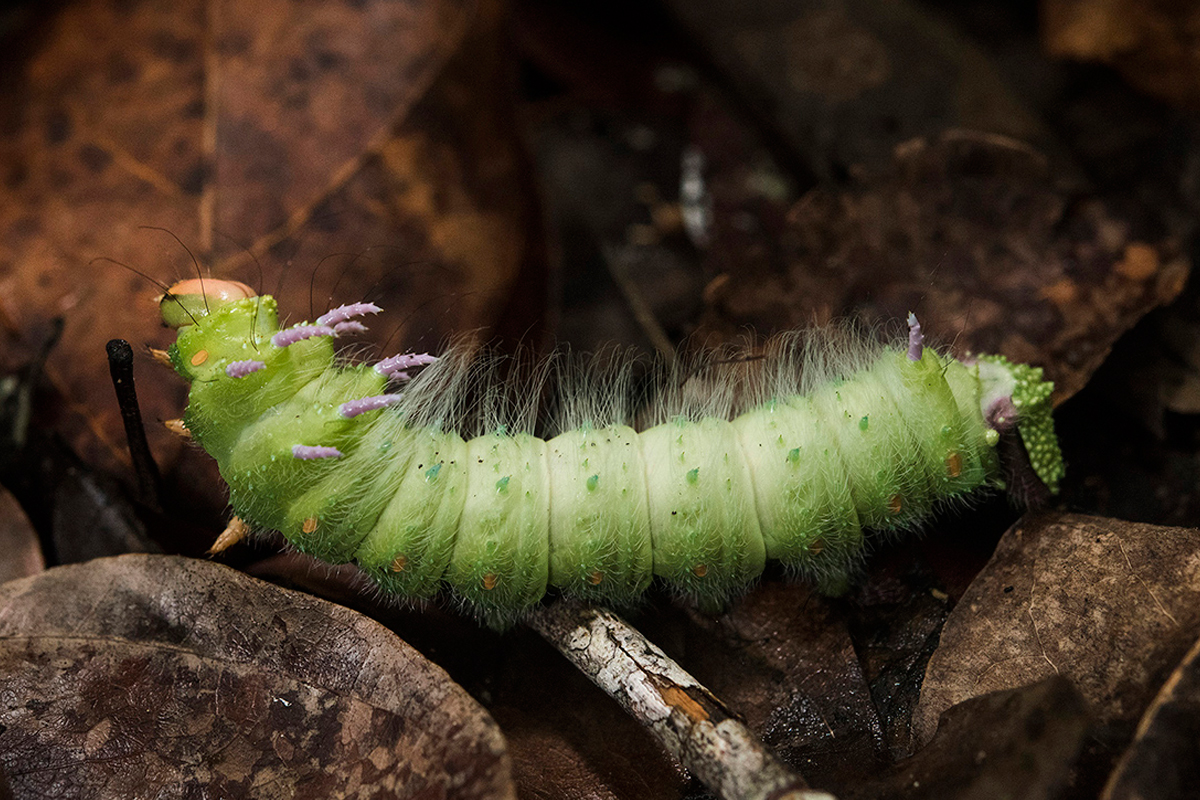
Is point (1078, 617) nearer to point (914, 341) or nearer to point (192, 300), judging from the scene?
point (914, 341)

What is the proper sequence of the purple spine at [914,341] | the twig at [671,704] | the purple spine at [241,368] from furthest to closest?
the purple spine at [914,341] → the purple spine at [241,368] → the twig at [671,704]

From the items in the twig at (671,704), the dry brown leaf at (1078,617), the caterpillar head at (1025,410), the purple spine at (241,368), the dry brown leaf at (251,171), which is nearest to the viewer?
the twig at (671,704)

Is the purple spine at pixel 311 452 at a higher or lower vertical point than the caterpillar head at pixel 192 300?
lower

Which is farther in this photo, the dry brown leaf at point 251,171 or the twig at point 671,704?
the dry brown leaf at point 251,171

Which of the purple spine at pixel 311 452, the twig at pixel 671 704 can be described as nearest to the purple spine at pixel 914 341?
the twig at pixel 671 704

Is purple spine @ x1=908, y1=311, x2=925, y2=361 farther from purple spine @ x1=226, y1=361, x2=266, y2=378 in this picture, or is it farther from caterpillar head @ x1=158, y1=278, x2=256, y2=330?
caterpillar head @ x1=158, y1=278, x2=256, y2=330

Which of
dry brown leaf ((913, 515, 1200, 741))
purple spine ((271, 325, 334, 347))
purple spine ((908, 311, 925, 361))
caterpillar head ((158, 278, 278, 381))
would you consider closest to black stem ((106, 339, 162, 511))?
caterpillar head ((158, 278, 278, 381))

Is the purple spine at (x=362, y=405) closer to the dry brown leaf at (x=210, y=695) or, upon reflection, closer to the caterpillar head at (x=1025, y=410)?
the dry brown leaf at (x=210, y=695)
